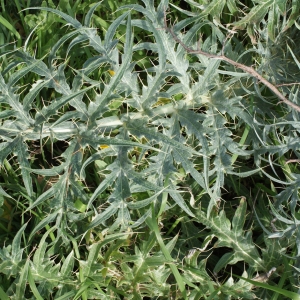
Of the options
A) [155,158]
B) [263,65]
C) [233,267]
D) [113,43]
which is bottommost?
[233,267]

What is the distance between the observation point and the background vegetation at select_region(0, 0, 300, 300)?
1.87 meters

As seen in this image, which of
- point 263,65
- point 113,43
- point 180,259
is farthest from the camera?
point 180,259

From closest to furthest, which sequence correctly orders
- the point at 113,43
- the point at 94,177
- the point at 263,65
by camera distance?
the point at 113,43 < the point at 263,65 < the point at 94,177

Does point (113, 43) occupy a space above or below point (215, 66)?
above

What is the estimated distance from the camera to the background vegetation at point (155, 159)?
6.14 feet

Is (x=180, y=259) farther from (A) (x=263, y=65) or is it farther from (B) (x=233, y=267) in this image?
(A) (x=263, y=65)

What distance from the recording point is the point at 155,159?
6.36ft

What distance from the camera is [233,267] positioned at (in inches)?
94.4

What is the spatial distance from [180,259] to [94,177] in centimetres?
63

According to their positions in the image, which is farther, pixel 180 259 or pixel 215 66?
pixel 180 259

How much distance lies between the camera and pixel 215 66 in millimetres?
1940

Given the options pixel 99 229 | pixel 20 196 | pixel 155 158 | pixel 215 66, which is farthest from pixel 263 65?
pixel 20 196

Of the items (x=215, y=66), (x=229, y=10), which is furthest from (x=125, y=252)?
(x=229, y=10)

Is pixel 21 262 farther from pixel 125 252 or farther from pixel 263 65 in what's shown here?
pixel 263 65
